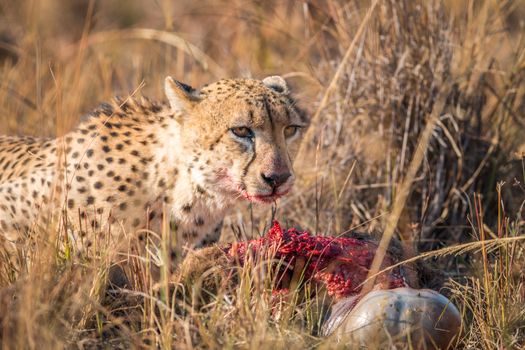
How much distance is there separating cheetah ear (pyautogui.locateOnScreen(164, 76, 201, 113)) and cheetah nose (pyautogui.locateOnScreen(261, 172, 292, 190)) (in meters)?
0.39

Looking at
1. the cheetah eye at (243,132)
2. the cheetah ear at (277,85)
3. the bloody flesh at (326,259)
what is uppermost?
the cheetah ear at (277,85)

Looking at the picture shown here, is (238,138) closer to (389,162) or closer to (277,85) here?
(277,85)

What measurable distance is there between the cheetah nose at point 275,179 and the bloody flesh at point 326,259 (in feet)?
0.41

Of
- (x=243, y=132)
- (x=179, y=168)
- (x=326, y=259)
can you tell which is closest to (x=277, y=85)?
(x=243, y=132)

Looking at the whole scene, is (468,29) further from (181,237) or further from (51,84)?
(51,84)

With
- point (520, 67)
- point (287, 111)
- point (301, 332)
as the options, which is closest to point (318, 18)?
point (520, 67)

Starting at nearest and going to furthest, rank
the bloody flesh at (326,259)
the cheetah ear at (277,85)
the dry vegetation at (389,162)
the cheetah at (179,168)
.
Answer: the dry vegetation at (389,162) < the bloody flesh at (326,259) < the cheetah at (179,168) < the cheetah ear at (277,85)

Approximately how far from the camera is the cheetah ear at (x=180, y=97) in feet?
9.41

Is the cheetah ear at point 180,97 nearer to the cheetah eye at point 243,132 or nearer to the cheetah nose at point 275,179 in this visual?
the cheetah eye at point 243,132

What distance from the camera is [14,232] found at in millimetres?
2992

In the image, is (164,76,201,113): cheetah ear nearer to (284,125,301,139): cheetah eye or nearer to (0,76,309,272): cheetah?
(0,76,309,272): cheetah

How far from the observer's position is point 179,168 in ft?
9.26

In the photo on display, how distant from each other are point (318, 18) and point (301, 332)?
7.71ft

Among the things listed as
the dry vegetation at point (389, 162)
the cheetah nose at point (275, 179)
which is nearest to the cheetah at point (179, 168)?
the cheetah nose at point (275, 179)
